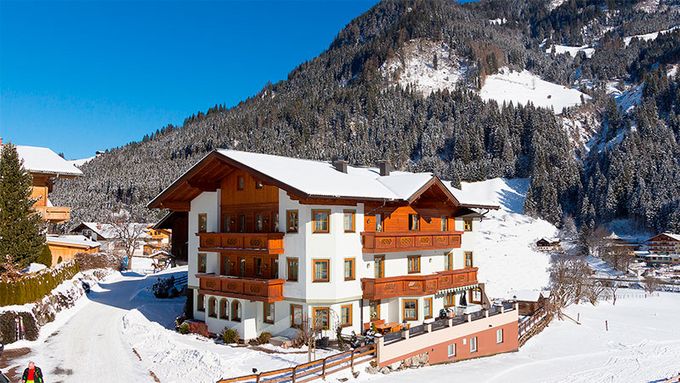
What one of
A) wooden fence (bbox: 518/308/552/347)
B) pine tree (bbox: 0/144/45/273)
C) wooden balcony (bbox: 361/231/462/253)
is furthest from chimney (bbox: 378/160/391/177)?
pine tree (bbox: 0/144/45/273)

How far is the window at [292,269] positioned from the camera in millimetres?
28172

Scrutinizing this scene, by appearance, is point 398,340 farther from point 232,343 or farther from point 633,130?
point 633,130

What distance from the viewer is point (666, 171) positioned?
443ft

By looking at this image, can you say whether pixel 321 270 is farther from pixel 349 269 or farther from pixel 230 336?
pixel 230 336

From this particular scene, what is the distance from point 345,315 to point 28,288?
1636 centimetres

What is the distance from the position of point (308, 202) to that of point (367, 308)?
23.3 feet

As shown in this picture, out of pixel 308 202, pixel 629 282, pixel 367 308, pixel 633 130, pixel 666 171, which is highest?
pixel 633 130

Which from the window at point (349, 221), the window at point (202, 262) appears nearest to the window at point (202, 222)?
the window at point (202, 262)

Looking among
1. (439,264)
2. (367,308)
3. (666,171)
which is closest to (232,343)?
(367,308)

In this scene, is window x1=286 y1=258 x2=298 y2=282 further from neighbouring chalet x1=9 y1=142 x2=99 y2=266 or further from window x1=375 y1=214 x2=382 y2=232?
neighbouring chalet x1=9 y1=142 x2=99 y2=266

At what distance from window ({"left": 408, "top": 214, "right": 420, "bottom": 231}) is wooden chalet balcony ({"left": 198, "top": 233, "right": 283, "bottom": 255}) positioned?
8637 mm

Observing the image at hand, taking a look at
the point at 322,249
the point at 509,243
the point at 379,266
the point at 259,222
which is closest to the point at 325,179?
the point at 322,249

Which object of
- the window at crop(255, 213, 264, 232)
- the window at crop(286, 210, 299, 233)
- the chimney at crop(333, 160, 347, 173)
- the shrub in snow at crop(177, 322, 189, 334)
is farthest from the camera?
the chimney at crop(333, 160, 347, 173)

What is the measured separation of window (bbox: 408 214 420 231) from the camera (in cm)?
3259
